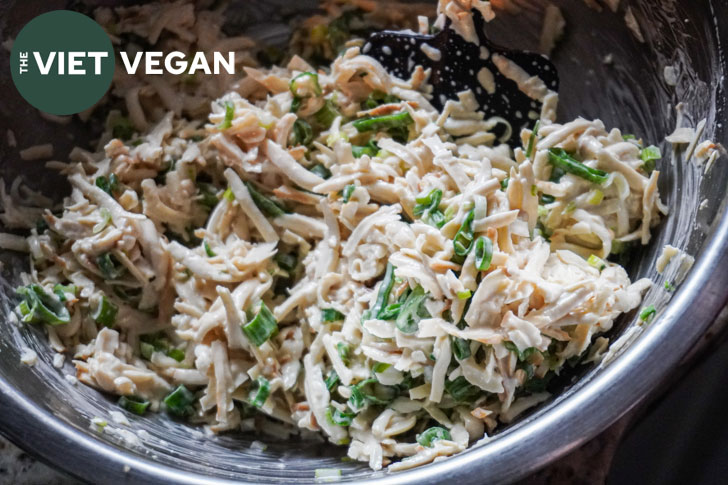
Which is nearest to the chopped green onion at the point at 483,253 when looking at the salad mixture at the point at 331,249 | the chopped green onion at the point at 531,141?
the salad mixture at the point at 331,249

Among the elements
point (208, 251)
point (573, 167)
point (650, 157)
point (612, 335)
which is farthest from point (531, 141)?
point (208, 251)

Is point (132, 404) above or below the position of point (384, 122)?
below

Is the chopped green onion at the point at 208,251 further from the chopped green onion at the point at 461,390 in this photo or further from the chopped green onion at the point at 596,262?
the chopped green onion at the point at 596,262

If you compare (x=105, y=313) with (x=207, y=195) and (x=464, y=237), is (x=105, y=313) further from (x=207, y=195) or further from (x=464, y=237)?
(x=464, y=237)

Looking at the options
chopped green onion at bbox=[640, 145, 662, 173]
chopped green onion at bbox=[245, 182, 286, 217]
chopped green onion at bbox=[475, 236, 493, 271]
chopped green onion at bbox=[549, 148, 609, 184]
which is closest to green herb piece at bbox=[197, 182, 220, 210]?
chopped green onion at bbox=[245, 182, 286, 217]

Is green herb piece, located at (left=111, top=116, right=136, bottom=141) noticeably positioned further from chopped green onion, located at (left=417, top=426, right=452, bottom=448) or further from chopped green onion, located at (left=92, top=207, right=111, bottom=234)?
chopped green onion, located at (left=417, top=426, right=452, bottom=448)

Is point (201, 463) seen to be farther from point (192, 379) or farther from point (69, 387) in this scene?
point (69, 387)

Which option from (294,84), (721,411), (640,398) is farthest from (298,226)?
(721,411)
